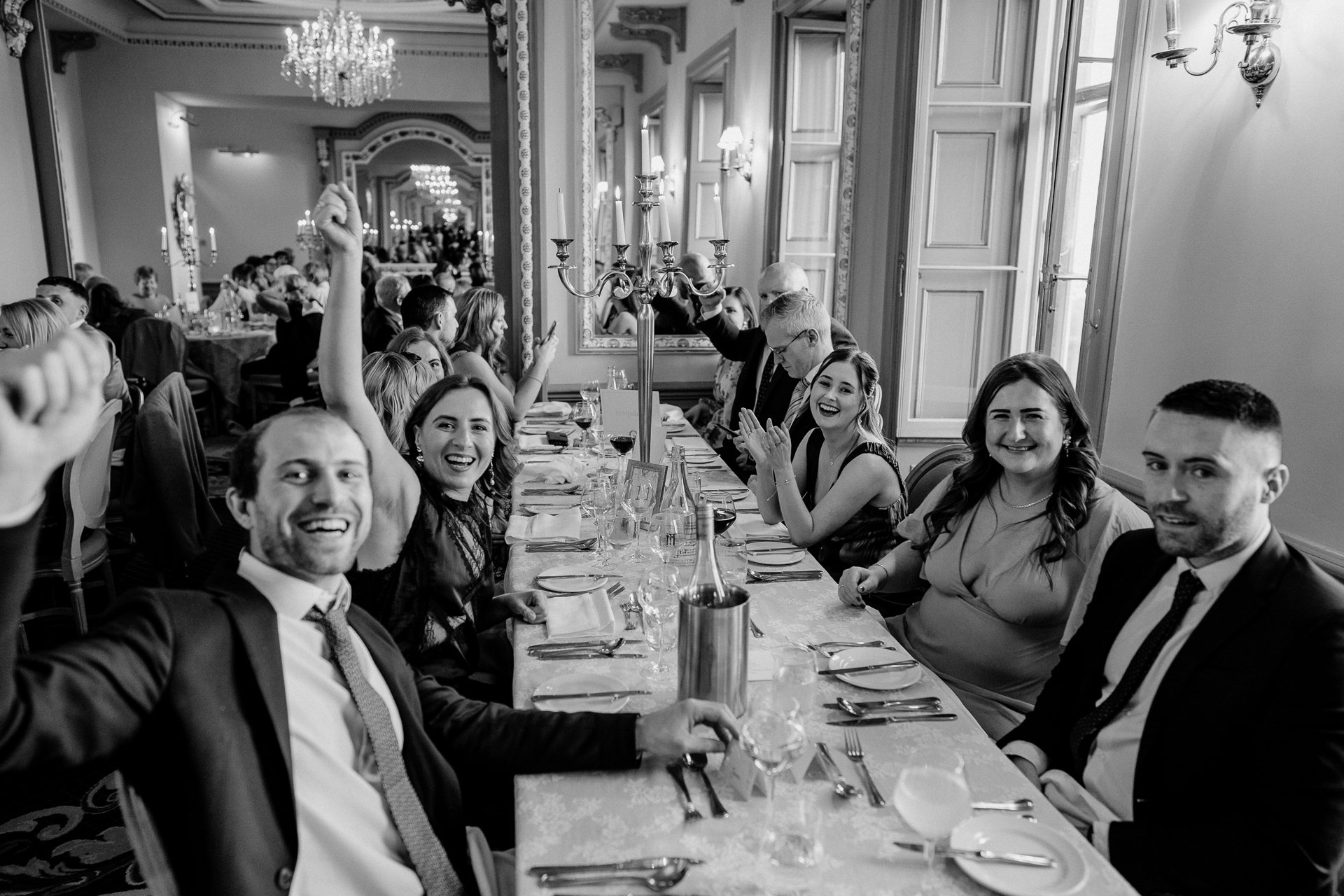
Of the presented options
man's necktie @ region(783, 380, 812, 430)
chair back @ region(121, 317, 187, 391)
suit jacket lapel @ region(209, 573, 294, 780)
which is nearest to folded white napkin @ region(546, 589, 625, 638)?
suit jacket lapel @ region(209, 573, 294, 780)

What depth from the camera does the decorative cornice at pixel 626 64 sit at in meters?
5.14

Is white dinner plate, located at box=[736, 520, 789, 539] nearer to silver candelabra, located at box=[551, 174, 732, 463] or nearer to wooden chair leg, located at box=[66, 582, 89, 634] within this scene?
silver candelabra, located at box=[551, 174, 732, 463]

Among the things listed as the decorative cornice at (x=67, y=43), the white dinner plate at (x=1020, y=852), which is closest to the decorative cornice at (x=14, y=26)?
the decorative cornice at (x=67, y=43)

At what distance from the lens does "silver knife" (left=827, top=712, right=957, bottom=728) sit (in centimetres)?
145

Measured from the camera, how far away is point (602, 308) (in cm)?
529

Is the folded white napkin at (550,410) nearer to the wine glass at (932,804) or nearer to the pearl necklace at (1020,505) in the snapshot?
the pearl necklace at (1020,505)

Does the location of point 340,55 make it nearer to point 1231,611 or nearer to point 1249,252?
point 1249,252

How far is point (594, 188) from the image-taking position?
16.7 feet

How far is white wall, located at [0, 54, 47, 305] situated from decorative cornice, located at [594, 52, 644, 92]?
17.0 ft

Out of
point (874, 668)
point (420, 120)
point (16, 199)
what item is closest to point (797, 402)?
point (874, 668)

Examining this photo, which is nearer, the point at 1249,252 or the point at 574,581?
the point at 574,581

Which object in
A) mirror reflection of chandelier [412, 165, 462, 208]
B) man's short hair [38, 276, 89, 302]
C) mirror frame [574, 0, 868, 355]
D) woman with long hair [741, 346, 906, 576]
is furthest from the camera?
mirror reflection of chandelier [412, 165, 462, 208]

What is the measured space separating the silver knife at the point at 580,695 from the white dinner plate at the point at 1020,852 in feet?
1.88

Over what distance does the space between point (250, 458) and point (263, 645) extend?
0.25 metres
